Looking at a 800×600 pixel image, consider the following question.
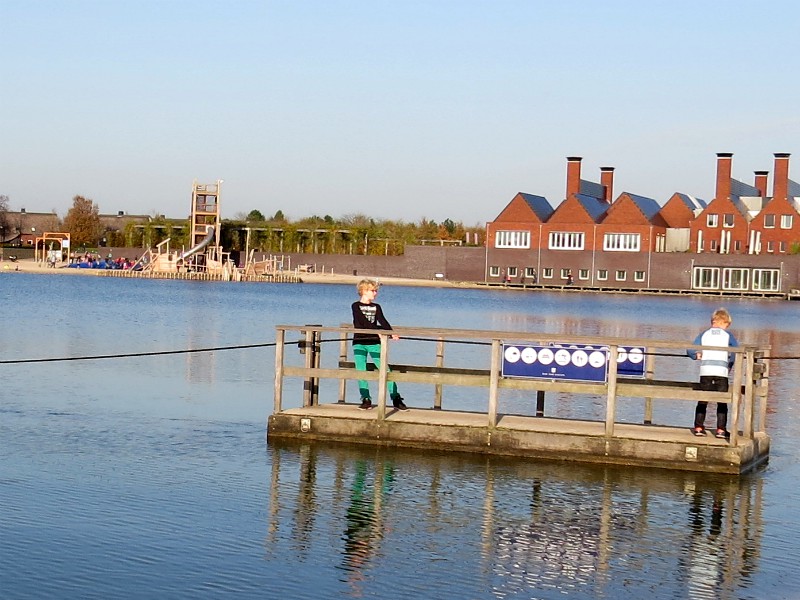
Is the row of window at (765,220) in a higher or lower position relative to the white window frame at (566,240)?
higher

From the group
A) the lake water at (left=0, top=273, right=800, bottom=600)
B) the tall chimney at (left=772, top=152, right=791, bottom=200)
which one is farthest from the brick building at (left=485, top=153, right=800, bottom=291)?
the lake water at (left=0, top=273, right=800, bottom=600)

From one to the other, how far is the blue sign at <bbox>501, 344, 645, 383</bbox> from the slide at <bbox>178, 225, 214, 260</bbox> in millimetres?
108020

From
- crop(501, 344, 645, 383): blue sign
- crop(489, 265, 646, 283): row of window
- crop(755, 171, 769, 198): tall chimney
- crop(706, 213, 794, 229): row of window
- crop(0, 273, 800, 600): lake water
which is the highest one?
crop(755, 171, 769, 198): tall chimney

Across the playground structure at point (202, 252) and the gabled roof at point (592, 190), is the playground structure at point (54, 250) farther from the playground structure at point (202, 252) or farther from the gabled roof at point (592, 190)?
the gabled roof at point (592, 190)

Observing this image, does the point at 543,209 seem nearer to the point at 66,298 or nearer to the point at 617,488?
the point at 66,298

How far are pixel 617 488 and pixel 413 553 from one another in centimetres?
424

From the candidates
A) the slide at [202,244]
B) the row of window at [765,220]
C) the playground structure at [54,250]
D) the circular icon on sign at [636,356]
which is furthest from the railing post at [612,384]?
the playground structure at [54,250]

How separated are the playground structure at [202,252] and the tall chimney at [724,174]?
153 ft

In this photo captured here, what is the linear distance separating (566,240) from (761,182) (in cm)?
2438

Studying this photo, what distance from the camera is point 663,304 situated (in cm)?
9312

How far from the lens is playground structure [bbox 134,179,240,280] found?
122750 millimetres

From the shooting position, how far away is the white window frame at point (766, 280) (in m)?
113

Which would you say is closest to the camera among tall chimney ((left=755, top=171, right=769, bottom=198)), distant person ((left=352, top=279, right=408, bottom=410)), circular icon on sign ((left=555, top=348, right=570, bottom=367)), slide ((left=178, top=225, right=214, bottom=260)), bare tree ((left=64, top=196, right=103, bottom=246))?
circular icon on sign ((left=555, top=348, right=570, bottom=367))

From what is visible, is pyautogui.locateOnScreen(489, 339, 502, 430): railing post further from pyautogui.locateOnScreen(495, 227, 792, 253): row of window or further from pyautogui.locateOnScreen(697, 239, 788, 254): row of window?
pyautogui.locateOnScreen(697, 239, 788, 254): row of window
